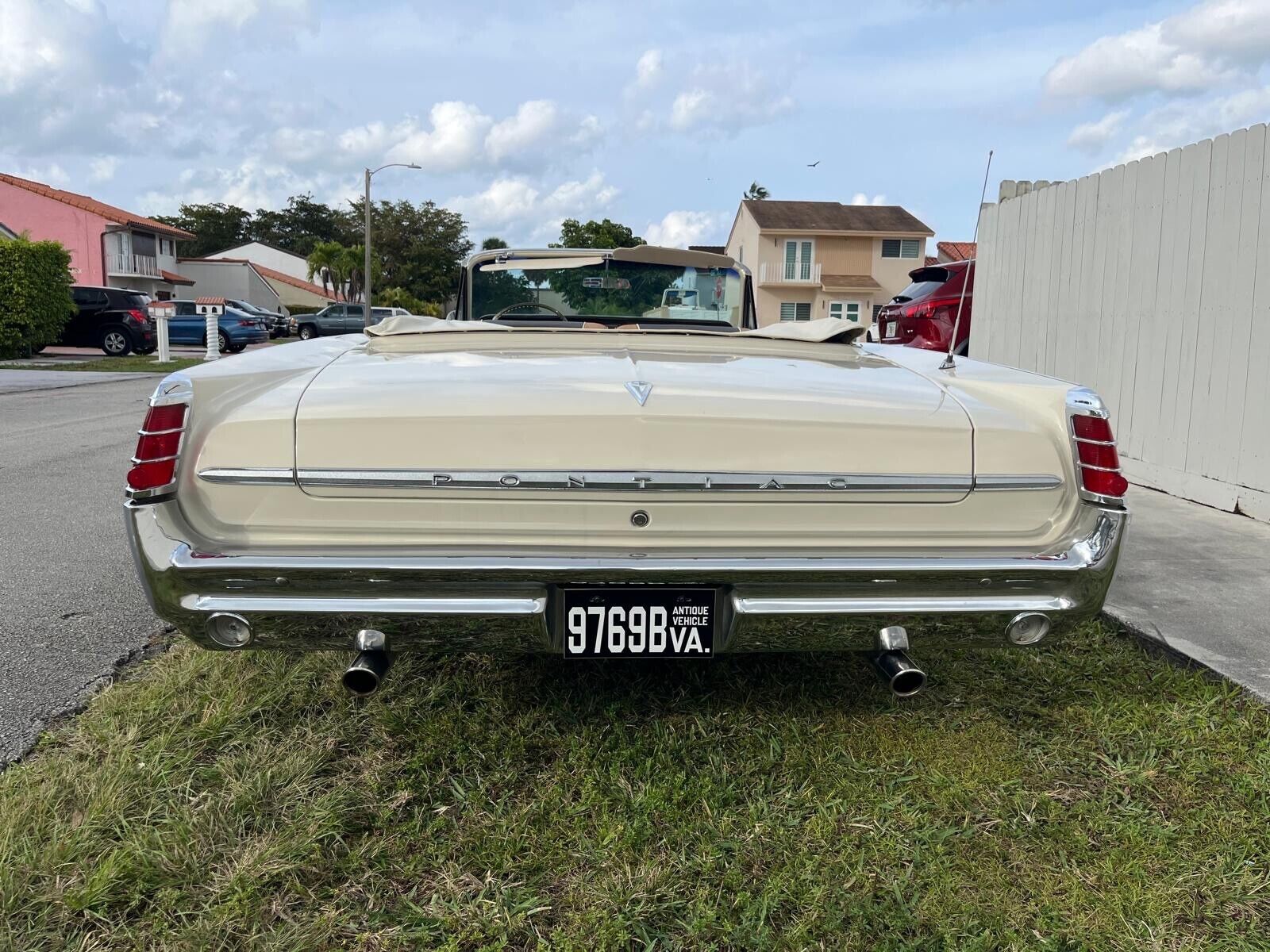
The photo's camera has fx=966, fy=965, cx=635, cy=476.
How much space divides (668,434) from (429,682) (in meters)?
1.44

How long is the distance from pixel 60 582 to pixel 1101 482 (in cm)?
421

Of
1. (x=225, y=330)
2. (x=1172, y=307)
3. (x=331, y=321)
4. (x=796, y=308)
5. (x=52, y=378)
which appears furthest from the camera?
(x=796, y=308)

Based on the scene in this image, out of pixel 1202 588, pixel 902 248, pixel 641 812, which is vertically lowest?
pixel 641 812

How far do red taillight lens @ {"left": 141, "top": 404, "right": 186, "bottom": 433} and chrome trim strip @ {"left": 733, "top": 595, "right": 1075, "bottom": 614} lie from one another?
1400mm

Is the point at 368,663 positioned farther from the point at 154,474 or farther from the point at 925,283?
the point at 925,283

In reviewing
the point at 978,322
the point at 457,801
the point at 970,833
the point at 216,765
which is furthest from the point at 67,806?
the point at 978,322

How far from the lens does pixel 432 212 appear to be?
228ft

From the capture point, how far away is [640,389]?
2.39 m

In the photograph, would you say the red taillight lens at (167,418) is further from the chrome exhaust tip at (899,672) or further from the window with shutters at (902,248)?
the window with shutters at (902,248)

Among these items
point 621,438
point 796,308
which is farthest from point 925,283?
point 796,308

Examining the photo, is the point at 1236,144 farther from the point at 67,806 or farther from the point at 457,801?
the point at 67,806

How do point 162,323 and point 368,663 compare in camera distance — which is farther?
point 162,323

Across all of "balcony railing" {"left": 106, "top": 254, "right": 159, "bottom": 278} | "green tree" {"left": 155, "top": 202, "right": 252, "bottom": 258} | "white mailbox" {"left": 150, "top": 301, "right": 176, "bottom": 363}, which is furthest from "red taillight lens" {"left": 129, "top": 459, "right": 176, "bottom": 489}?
"green tree" {"left": 155, "top": 202, "right": 252, "bottom": 258}

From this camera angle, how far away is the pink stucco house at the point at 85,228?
39500 mm
